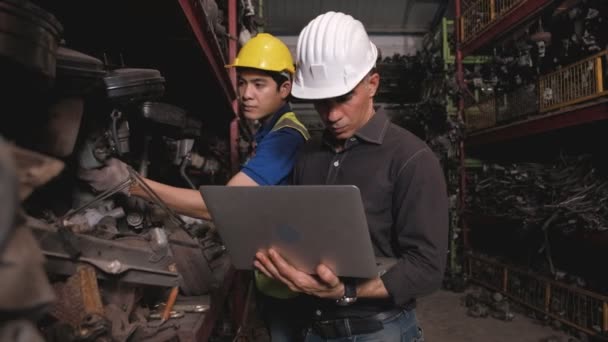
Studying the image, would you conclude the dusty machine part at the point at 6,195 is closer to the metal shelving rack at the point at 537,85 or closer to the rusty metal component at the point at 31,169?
the rusty metal component at the point at 31,169

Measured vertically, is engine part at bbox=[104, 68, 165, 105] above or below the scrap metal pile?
above

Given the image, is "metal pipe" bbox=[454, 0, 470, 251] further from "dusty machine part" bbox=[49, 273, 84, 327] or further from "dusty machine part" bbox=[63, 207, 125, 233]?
"dusty machine part" bbox=[49, 273, 84, 327]

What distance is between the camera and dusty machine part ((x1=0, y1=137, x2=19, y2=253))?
265 mm

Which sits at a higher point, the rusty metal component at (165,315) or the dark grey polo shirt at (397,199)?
the dark grey polo shirt at (397,199)

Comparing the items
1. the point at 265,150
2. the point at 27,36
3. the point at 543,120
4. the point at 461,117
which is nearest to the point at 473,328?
the point at 543,120

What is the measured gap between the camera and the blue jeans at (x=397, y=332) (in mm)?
1184

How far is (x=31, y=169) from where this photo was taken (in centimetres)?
37

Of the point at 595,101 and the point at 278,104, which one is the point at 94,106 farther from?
the point at 595,101

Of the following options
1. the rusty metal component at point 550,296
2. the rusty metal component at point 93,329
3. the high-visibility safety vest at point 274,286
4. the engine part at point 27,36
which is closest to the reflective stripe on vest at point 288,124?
the high-visibility safety vest at point 274,286

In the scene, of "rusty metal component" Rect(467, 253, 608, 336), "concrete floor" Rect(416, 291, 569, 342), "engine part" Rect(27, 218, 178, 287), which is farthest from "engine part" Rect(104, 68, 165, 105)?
"rusty metal component" Rect(467, 253, 608, 336)

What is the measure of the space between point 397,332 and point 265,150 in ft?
2.24

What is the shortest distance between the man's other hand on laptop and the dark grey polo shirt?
0.48ft

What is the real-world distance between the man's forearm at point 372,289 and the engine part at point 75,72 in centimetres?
71

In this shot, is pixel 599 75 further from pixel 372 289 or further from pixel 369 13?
pixel 369 13
